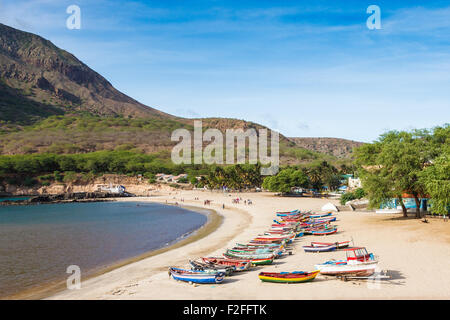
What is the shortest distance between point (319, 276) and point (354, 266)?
2160mm

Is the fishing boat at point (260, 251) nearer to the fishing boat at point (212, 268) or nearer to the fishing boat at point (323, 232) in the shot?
the fishing boat at point (212, 268)

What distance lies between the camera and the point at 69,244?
3788cm

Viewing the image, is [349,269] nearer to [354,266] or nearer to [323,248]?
[354,266]

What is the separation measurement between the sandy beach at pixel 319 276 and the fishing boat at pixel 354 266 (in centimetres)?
51

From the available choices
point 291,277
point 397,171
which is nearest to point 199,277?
point 291,277

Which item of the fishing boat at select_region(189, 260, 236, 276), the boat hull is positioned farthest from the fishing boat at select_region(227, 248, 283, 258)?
the boat hull

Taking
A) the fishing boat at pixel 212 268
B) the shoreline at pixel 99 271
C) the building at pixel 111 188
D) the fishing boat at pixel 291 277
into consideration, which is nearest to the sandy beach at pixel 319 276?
the fishing boat at pixel 291 277

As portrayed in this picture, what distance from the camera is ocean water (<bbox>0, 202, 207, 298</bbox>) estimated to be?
85.1ft

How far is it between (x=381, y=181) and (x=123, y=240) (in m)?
28.4

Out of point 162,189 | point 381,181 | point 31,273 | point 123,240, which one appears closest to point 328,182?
point 162,189

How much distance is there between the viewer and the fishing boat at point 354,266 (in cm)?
1858

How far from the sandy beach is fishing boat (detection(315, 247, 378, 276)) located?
0.51 metres

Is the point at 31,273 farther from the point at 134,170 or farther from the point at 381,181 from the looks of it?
the point at 134,170

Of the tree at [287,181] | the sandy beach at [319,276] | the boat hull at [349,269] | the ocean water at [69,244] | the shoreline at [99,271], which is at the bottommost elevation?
the ocean water at [69,244]
